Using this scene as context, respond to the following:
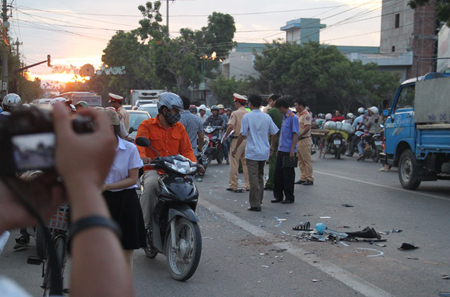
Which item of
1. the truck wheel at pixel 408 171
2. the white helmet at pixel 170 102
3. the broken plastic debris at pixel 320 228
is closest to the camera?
the white helmet at pixel 170 102

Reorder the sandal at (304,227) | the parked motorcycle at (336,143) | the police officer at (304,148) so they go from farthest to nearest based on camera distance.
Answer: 1. the parked motorcycle at (336,143)
2. the police officer at (304,148)
3. the sandal at (304,227)

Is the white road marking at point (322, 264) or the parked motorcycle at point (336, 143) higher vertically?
the parked motorcycle at point (336, 143)

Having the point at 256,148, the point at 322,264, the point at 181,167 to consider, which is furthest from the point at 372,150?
the point at 181,167

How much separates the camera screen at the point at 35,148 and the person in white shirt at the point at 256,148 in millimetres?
8675

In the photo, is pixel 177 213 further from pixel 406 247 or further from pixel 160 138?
pixel 406 247

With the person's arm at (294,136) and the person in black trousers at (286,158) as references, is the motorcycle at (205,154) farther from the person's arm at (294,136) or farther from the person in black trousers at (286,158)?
the person's arm at (294,136)

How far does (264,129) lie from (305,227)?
7.81 ft

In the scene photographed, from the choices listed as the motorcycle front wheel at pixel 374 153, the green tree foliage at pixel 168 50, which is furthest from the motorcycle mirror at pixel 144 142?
the green tree foliage at pixel 168 50

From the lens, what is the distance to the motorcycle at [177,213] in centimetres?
581

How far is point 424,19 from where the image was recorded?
2088 inches

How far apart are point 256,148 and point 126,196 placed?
17.1 feet

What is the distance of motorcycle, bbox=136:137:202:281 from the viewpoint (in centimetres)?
581

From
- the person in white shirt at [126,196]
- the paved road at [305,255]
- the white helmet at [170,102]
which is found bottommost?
the paved road at [305,255]

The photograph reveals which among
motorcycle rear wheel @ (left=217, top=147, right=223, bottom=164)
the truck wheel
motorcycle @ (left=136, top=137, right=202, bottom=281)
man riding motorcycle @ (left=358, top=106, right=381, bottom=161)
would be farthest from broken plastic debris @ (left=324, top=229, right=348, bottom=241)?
man riding motorcycle @ (left=358, top=106, right=381, bottom=161)
